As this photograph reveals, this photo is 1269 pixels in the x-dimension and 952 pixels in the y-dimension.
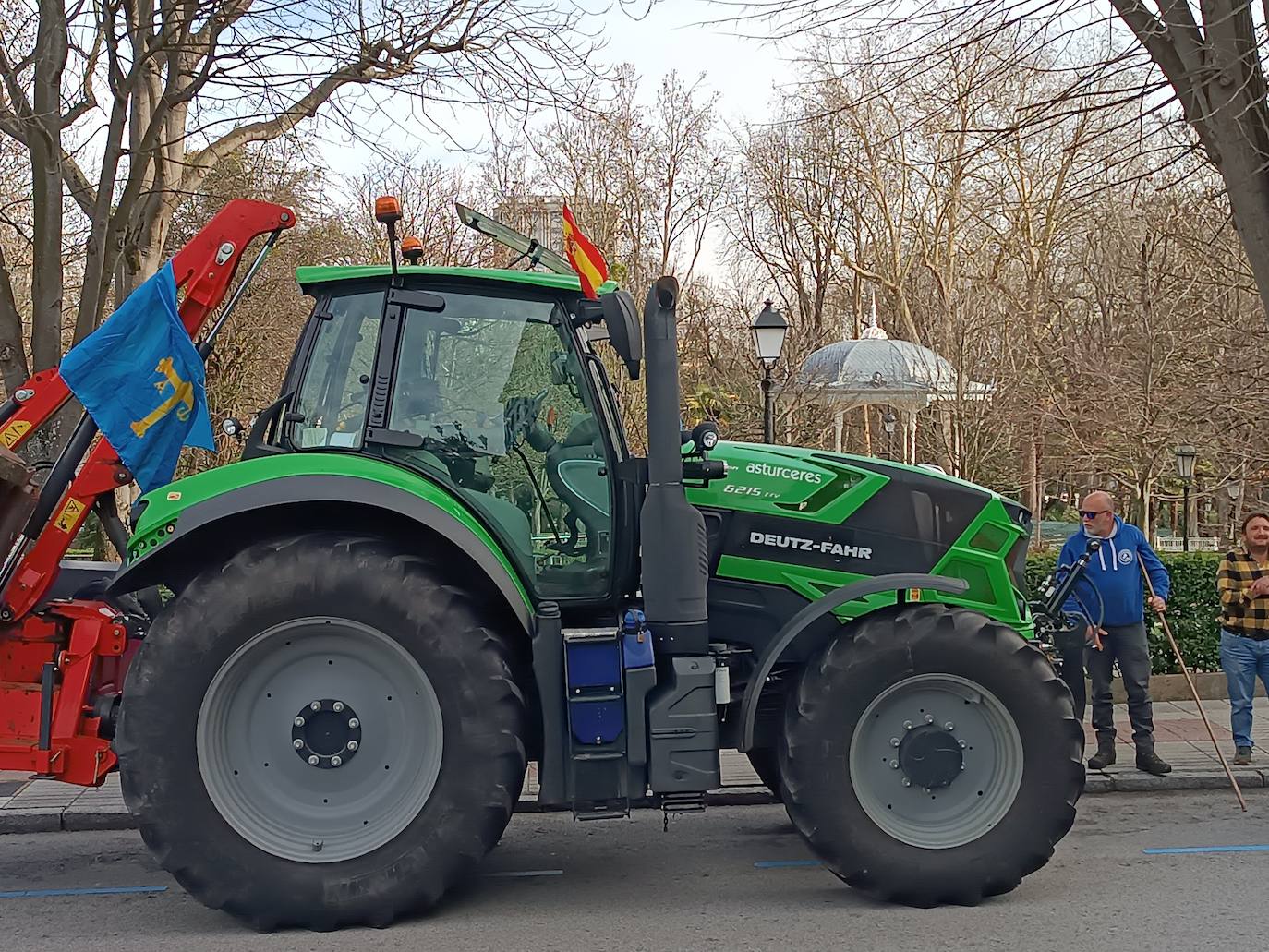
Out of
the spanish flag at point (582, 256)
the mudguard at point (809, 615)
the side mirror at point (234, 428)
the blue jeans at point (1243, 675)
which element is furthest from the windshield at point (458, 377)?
the blue jeans at point (1243, 675)

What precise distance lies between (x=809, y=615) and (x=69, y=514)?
11.2ft

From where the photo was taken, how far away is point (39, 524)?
5.86 metres

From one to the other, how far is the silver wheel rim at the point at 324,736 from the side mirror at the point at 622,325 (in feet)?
5.17

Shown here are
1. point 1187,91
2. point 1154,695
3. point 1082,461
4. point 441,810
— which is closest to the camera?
point 441,810

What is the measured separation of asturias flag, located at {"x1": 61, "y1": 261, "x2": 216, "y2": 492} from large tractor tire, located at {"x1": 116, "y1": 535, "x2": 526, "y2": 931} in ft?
2.67

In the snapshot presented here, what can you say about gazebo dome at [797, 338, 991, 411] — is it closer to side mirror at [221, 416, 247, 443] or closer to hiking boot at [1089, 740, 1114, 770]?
hiking boot at [1089, 740, 1114, 770]

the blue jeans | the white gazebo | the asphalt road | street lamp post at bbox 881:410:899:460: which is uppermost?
the white gazebo

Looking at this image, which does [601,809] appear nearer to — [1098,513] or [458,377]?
[458,377]

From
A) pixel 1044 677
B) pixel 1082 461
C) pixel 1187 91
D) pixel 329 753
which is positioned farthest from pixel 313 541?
pixel 1082 461

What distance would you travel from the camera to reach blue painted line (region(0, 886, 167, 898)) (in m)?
6.07

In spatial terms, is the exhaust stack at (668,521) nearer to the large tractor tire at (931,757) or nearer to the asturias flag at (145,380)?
the large tractor tire at (931,757)

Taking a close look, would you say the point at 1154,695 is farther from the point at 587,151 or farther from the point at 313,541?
the point at 587,151

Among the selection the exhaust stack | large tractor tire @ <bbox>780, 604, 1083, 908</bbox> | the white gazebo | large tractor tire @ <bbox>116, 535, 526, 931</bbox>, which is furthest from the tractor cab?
the white gazebo

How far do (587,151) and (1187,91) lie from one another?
1824cm
